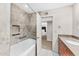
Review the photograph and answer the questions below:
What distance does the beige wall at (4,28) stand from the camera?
1.63 m

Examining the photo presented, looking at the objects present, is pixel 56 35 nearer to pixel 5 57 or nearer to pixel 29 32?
pixel 29 32

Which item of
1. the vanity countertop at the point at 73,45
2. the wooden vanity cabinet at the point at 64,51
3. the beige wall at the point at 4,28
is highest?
the beige wall at the point at 4,28

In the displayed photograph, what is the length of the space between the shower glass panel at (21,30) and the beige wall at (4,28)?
0.13 m

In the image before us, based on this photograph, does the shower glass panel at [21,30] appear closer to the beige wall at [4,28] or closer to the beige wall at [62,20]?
the beige wall at [4,28]

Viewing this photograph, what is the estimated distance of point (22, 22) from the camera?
7.29ft

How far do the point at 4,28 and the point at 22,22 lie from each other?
2.00ft

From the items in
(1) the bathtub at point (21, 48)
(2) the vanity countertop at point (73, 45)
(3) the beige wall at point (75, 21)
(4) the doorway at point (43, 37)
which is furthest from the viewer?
(4) the doorway at point (43, 37)

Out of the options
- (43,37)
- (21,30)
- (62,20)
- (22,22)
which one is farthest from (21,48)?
(43,37)

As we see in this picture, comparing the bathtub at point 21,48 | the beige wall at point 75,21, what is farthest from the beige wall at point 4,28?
the beige wall at point 75,21

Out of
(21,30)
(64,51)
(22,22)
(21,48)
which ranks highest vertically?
(22,22)

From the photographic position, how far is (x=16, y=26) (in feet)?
6.77

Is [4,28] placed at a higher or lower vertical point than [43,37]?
higher

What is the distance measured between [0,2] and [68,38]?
192 cm

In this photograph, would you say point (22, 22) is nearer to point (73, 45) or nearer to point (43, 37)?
point (73, 45)
